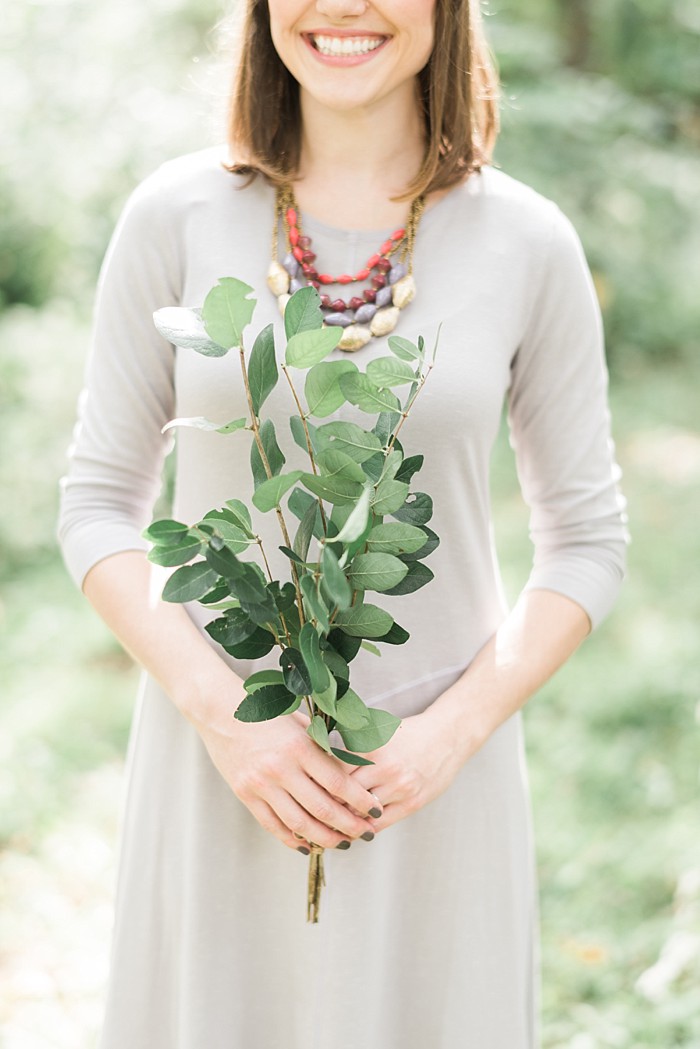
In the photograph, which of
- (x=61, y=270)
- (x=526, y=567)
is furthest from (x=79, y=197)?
(x=526, y=567)

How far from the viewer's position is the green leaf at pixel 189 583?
3.54ft

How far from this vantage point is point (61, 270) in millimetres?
5371

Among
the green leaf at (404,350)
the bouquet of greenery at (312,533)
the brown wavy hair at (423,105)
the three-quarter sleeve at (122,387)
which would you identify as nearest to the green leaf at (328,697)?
the bouquet of greenery at (312,533)

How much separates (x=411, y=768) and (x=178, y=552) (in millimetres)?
464

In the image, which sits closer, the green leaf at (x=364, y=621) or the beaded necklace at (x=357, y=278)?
A: the green leaf at (x=364, y=621)

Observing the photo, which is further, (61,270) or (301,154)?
(61,270)

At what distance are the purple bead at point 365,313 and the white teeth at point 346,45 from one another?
1.02 feet

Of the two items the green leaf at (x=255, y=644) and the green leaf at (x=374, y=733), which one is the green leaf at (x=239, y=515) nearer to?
the green leaf at (x=255, y=644)

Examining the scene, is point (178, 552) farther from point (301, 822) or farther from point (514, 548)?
point (514, 548)

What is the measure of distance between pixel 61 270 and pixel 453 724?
4.44 m

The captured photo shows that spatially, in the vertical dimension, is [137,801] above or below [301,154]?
below

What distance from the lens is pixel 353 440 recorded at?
3.69ft

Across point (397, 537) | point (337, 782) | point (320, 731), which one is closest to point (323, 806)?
point (337, 782)

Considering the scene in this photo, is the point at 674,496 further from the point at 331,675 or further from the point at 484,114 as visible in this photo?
the point at 331,675
